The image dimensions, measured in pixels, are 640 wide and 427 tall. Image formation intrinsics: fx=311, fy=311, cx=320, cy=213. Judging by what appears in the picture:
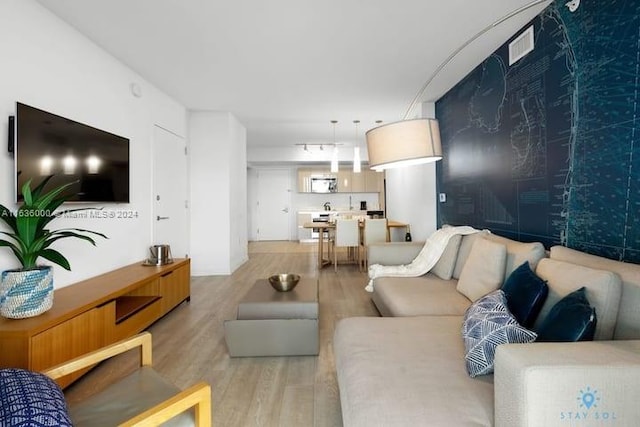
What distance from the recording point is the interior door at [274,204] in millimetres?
9094

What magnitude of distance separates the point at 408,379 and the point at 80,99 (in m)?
3.18

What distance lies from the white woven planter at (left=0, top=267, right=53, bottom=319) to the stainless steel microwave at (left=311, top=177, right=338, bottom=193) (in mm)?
7351

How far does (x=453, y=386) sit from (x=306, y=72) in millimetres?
3193

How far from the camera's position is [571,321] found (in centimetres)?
114

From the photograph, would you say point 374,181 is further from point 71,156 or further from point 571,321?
point 571,321

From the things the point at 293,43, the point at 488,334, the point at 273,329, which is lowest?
the point at 273,329

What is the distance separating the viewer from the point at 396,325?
174cm

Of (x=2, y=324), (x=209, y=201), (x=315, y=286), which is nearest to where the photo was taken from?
(x=2, y=324)

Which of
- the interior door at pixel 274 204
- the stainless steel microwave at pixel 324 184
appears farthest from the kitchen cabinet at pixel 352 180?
the interior door at pixel 274 204

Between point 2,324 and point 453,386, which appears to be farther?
point 2,324

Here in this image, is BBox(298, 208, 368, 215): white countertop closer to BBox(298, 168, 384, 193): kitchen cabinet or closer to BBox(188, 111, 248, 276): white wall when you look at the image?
BBox(298, 168, 384, 193): kitchen cabinet

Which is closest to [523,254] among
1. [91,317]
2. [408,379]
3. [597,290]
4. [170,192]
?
[597,290]

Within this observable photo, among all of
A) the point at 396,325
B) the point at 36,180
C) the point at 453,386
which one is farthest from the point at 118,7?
the point at 453,386

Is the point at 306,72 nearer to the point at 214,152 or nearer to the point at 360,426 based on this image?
the point at 214,152
